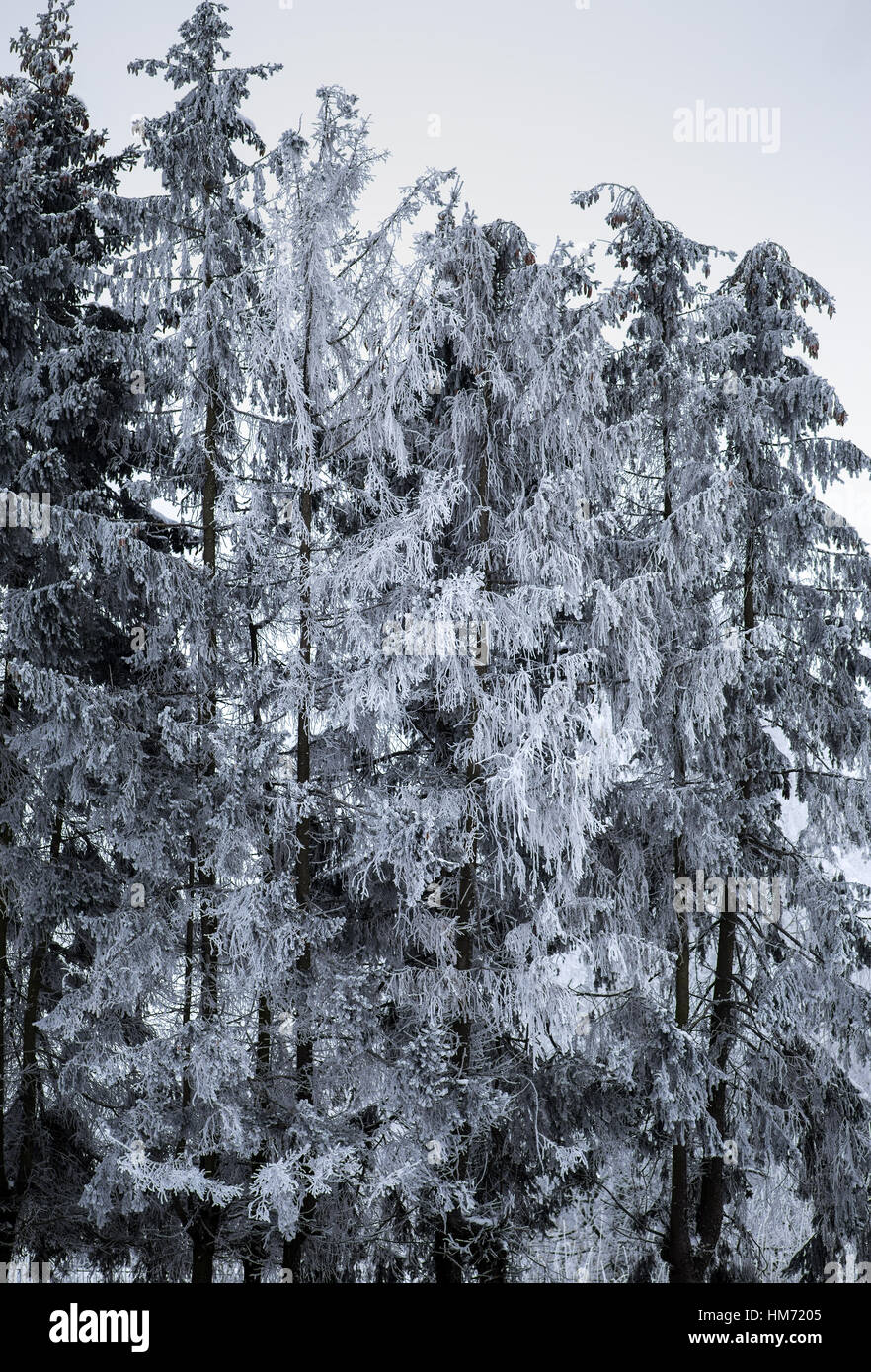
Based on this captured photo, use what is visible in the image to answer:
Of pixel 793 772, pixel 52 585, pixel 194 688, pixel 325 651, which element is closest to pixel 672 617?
pixel 793 772

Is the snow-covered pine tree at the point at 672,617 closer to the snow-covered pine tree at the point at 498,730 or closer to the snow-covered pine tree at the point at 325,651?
the snow-covered pine tree at the point at 498,730

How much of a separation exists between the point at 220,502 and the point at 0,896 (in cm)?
413

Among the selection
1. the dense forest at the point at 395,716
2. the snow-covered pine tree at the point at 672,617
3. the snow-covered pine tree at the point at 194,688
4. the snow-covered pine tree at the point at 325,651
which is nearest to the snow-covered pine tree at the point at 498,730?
the dense forest at the point at 395,716

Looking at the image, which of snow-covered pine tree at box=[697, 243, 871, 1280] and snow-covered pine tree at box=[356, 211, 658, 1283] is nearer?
snow-covered pine tree at box=[356, 211, 658, 1283]

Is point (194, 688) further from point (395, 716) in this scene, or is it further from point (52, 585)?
point (395, 716)

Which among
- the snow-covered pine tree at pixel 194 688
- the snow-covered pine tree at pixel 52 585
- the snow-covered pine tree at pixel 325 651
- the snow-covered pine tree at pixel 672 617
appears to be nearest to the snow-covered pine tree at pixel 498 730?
the snow-covered pine tree at pixel 325 651

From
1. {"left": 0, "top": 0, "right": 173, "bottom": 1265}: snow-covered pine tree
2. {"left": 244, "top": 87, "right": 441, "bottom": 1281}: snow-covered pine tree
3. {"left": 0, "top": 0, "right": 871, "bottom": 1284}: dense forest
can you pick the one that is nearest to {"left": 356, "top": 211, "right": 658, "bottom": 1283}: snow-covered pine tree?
{"left": 0, "top": 0, "right": 871, "bottom": 1284}: dense forest

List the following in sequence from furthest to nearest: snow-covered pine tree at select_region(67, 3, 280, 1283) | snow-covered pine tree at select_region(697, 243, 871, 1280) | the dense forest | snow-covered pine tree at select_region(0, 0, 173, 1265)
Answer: snow-covered pine tree at select_region(697, 243, 871, 1280)
snow-covered pine tree at select_region(0, 0, 173, 1265)
the dense forest
snow-covered pine tree at select_region(67, 3, 280, 1283)

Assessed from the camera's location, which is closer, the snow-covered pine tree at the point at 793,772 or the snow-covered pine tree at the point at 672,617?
the snow-covered pine tree at the point at 672,617

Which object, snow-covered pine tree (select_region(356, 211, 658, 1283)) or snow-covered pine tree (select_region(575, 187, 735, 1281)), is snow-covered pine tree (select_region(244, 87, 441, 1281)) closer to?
snow-covered pine tree (select_region(356, 211, 658, 1283))

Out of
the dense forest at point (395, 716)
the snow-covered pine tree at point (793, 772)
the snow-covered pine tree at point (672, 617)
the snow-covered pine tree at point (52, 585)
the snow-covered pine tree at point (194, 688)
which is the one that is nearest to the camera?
the snow-covered pine tree at point (194, 688)

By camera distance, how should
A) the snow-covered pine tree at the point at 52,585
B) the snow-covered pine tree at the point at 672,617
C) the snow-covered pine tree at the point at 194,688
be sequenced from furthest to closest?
1. the snow-covered pine tree at the point at 672,617
2. the snow-covered pine tree at the point at 52,585
3. the snow-covered pine tree at the point at 194,688

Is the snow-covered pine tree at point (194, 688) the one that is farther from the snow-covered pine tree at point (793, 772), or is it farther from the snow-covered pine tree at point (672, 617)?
the snow-covered pine tree at point (793, 772)

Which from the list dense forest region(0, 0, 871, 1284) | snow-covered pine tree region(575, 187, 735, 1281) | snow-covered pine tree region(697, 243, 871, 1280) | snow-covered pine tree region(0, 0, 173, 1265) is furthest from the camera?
snow-covered pine tree region(697, 243, 871, 1280)
